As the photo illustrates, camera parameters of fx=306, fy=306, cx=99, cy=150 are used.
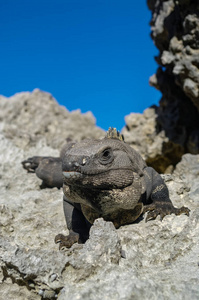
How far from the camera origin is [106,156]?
2.90 meters

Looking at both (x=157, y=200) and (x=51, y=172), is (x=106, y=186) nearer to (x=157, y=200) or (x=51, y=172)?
(x=157, y=200)

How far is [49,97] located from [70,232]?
402 inches

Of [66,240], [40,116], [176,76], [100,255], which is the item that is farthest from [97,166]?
[40,116]

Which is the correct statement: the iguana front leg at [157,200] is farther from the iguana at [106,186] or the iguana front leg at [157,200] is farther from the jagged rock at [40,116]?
the jagged rock at [40,116]

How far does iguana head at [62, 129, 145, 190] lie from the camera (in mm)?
2746

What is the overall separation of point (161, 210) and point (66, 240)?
108 cm

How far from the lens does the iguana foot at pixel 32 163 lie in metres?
5.64

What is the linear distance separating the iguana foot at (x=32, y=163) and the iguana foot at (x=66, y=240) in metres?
2.47

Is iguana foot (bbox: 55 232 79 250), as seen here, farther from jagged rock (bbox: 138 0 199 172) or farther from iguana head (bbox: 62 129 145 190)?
jagged rock (bbox: 138 0 199 172)

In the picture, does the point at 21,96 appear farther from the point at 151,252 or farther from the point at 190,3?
the point at 151,252

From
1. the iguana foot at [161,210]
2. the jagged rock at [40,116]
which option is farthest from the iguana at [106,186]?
the jagged rock at [40,116]

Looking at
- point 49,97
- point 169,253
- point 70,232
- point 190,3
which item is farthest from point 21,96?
point 169,253

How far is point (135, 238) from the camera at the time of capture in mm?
2994

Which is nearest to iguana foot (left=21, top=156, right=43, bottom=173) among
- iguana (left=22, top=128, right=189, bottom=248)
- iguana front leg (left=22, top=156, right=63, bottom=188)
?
iguana front leg (left=22, top=156, right=63, bottom=188)
